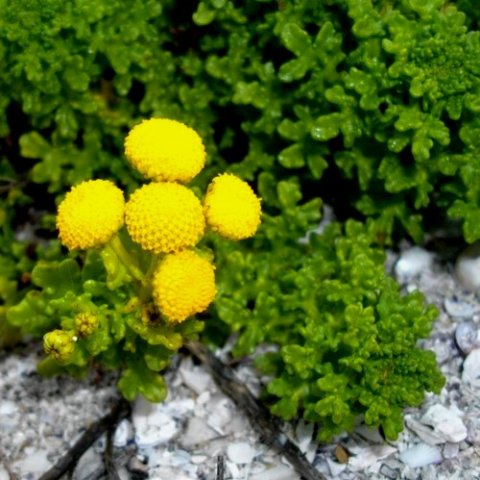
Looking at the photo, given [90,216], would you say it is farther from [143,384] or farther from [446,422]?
[446,422]

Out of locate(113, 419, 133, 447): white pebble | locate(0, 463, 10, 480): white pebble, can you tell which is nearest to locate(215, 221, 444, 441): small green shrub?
locate(113, 419, 133, 447): white pebble

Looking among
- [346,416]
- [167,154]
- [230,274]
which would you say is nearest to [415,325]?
[346,416]

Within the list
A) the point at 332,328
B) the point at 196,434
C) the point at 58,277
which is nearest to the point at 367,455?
the point at 332,328

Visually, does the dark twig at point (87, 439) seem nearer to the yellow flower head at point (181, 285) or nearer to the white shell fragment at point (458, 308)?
the yellow flower head at point (181, 285)

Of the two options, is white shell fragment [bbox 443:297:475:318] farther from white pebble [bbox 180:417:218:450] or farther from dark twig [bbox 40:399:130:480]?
dark twig [bbox 40:399:130:480]

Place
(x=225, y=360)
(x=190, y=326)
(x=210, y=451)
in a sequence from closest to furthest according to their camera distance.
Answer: (x=190, y=326) < (x=210, y=451) < (x=225, y=360)

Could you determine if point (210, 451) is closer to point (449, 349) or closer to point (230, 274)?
point (230, 274)
